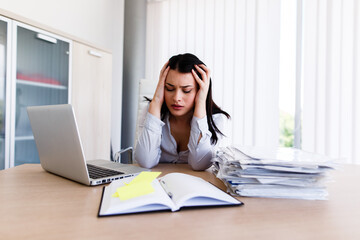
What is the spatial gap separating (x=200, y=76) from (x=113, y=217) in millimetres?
1061

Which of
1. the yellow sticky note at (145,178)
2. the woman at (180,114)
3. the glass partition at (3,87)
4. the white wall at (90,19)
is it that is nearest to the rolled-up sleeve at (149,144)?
the woman at (180,114)

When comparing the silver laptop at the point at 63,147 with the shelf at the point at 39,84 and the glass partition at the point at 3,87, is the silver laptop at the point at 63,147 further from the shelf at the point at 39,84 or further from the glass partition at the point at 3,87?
the shelf at the point at 39,84

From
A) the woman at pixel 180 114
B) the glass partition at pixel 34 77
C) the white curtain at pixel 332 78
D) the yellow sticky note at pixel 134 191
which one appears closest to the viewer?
the yellow sticky note at pixel 134 191

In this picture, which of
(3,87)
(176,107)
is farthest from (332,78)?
(3,87)

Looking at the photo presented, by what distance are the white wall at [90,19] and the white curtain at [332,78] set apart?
1885 millimetres

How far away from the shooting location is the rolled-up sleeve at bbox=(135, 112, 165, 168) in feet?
4.16

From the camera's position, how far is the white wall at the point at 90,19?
234cm

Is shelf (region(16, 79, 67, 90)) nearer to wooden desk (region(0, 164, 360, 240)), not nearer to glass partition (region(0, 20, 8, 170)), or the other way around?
glass partition (region(0, 20, 8, 170))

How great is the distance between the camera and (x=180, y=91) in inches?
55.4

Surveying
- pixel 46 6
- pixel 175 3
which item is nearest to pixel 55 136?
pixel 46 6

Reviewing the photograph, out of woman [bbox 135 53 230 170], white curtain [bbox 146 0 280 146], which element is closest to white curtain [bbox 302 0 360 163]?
white curtain [bbox 146 0 280 146]

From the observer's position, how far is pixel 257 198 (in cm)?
74

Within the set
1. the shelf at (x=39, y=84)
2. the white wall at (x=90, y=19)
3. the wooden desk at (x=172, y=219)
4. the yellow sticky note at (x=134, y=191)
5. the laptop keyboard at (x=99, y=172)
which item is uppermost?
the white wall at (x=90, y=19)

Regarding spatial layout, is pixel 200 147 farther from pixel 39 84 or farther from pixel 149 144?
pixel 39 84
